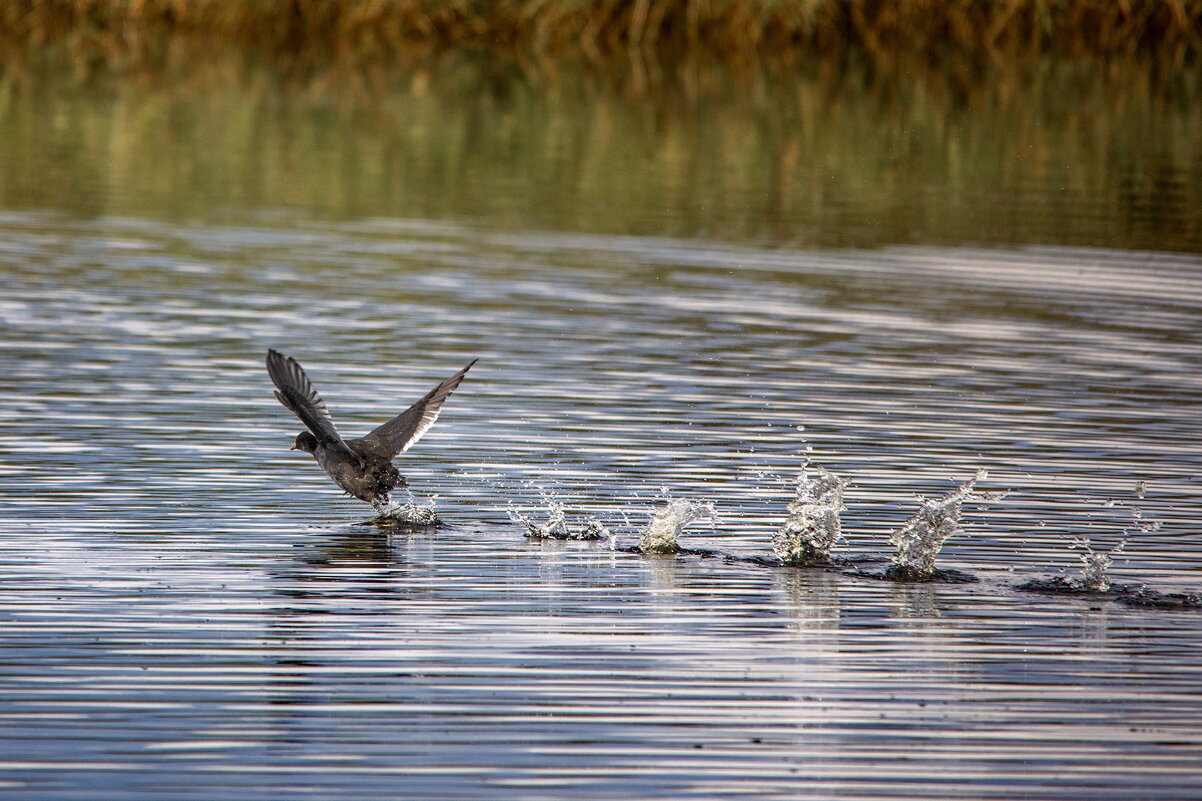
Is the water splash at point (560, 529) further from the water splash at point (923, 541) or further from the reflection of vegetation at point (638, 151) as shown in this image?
the reflection of vegetation at point (638, 151)

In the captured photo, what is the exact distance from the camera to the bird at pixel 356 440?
10578 millimetres

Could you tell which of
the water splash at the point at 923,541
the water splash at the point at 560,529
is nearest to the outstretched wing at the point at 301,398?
the water splash at the point at 560,529

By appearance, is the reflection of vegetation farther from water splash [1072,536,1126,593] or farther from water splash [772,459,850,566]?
water splash [1072,536,1126,593]

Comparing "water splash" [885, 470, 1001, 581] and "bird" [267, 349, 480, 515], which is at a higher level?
"bird" [267, 349, 480, 515]

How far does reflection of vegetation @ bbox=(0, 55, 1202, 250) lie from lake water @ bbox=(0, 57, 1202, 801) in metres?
0.17

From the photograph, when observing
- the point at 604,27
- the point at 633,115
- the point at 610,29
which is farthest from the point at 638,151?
the point at 610,29

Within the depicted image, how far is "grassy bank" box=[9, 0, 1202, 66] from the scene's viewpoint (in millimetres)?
45438

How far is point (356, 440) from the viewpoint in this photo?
1075 cm

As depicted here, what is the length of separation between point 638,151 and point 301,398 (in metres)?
19.6

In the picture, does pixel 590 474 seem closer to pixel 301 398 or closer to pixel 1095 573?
pixel 301 398

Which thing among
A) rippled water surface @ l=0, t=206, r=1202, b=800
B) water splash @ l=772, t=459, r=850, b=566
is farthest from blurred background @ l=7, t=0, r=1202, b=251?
water splash @ l=772, t=459, r=850, b=566

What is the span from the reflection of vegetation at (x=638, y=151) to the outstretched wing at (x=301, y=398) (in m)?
12.6

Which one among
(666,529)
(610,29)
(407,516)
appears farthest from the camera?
(610,29)

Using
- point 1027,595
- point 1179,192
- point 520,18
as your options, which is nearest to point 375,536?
point 1027,595
